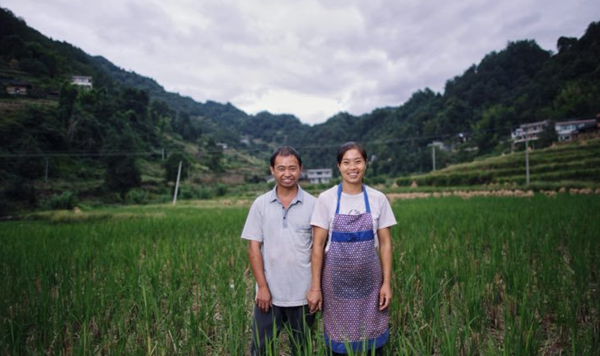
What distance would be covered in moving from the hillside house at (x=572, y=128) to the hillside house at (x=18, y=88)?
61.9 m

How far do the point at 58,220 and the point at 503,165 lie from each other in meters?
30.7

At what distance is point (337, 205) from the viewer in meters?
1.57

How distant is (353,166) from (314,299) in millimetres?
685

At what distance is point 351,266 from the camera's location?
1.50 meters

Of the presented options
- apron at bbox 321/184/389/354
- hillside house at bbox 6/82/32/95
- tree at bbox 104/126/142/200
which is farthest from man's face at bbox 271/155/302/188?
hillside house at bbox 6/82/32/95

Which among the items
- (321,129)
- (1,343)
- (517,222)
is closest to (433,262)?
(1,343)

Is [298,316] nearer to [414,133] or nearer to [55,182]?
[55,182]

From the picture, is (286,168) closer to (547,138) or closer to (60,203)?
(60,203)

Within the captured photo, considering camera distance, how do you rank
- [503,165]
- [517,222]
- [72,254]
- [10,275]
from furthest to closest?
[503,165]
[517,222]
[72,254]
[10,275]

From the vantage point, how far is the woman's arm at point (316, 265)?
153 cm

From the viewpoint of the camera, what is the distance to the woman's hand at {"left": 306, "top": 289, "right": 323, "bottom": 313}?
154cm

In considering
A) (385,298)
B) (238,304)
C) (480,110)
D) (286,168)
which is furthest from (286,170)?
(480,110)

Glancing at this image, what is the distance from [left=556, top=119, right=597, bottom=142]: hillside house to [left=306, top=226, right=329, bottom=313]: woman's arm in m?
39.7

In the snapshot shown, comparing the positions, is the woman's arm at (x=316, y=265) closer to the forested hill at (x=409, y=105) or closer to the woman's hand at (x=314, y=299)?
the woman's hand at (x=314, y=299)
